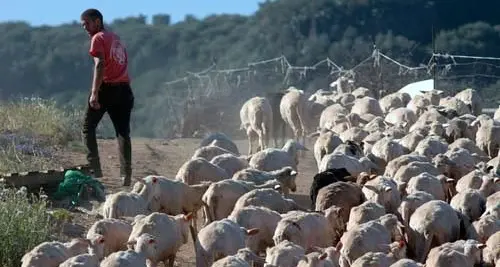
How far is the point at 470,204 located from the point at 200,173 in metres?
2.97

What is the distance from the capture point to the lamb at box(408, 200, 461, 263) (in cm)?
1148

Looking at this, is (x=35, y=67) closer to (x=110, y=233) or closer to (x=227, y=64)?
(x=227, y=64)

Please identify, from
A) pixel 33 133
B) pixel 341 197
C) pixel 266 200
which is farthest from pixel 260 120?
pixel 266 200

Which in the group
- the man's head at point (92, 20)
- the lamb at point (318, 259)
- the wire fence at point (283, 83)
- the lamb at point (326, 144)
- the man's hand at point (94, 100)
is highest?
the man's head at point (92, 20)

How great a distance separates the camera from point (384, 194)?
12.6 meters

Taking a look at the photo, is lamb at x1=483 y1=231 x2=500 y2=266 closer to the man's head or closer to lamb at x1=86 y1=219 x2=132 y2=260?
lamb at x1=86 y1=219 x2=132 y2=260

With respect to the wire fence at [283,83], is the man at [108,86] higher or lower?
higher

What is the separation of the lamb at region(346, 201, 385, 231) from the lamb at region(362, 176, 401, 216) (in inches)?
27.0

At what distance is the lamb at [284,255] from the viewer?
9984 mm

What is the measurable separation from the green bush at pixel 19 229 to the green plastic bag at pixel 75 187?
238 cm

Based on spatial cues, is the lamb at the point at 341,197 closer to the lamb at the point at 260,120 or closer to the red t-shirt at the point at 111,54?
the red t-shirt at the point at 111,54

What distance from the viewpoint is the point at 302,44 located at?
148ft

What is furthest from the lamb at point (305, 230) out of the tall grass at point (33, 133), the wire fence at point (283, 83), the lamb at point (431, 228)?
the wire fence at point (283, 83)

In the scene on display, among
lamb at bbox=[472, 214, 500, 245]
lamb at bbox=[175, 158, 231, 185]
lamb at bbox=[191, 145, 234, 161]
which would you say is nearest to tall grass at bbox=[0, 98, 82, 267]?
lamb at bbox=[175, 158, 231, 185]
